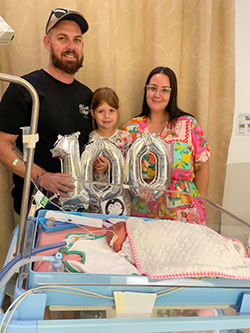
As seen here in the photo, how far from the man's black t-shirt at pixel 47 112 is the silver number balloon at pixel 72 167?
33cm

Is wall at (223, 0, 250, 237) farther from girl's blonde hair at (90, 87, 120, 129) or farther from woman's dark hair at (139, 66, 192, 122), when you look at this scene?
girl's blonde hair at (90, 87, 120, 129)

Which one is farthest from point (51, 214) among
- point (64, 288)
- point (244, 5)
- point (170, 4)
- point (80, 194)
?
point (244, 5)

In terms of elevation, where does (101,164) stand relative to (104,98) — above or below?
below

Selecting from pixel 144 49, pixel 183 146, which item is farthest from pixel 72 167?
pixel 144 49

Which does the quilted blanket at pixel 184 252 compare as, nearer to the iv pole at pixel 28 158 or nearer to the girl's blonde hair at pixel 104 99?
the iv pole at pixel 28 158

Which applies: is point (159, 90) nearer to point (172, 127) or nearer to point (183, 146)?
point (172, 127)

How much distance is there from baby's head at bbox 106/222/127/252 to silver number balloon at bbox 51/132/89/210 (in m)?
0.20

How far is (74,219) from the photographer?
4.23 ft

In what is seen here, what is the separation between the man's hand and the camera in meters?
1.31

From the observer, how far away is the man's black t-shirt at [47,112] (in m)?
1.67

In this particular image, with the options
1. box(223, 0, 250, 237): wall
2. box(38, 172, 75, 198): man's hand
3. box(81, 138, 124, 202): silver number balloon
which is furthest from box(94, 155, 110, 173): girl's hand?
box(223, 0, 250, 237): wall

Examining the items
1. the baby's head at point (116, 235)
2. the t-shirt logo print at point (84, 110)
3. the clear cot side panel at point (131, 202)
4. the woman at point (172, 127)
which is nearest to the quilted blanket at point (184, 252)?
the baby's head at point (116, 235)

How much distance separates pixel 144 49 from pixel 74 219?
1.34 metres

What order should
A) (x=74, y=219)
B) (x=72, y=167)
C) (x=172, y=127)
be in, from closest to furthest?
(x=74, y=219), (x=72, y=167), (x=172, y=127)
